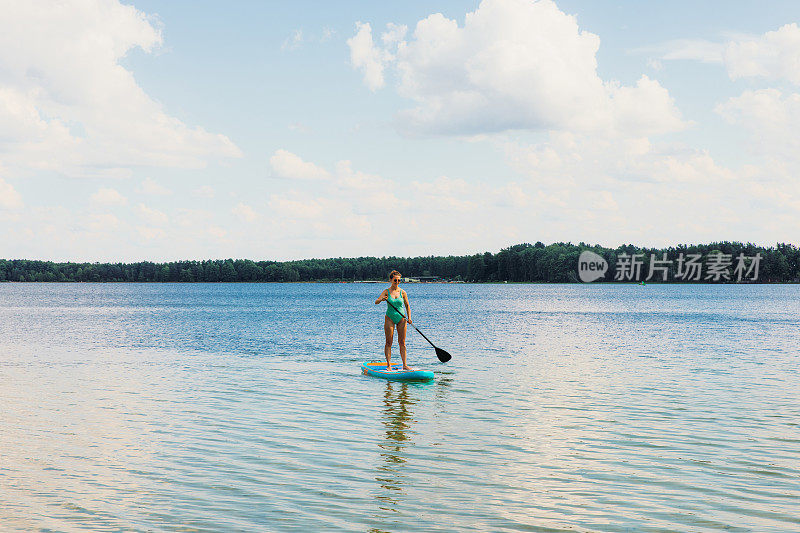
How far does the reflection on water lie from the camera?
34.6 feet

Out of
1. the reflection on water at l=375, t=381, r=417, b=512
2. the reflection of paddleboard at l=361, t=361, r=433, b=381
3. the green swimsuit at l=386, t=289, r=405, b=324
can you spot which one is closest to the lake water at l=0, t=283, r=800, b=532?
the reflection on water at l=375, t=381, r=417, b=512

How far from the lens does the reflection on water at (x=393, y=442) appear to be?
34.6ft

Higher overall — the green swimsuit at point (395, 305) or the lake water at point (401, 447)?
the green swimsuit at point (395, 305)

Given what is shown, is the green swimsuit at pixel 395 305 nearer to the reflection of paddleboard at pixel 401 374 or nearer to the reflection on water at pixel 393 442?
the reflection of paddleboard at pixel 401 374

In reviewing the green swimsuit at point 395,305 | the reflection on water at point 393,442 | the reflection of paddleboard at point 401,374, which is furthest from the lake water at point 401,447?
the green swimsuit at point 395,305

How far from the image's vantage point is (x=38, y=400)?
19.5m

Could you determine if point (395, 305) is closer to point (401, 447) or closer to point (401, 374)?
point (401, 374)

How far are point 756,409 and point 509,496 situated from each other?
10.8 m

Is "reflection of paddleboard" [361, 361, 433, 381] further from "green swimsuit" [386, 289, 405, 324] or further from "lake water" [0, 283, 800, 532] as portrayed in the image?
"green swimsuit" [386, 289, 405, 324]

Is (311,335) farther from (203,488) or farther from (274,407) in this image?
(203,488)

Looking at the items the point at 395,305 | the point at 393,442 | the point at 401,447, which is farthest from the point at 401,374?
the point at 401,447

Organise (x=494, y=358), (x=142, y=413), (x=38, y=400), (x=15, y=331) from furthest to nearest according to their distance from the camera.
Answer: (x=15, y=331) → (x=494, y=358) → (x=38, y=400) → (x=142, y=413)

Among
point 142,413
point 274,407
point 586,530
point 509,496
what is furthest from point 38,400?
point 586,530

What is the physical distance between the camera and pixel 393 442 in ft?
46.7
